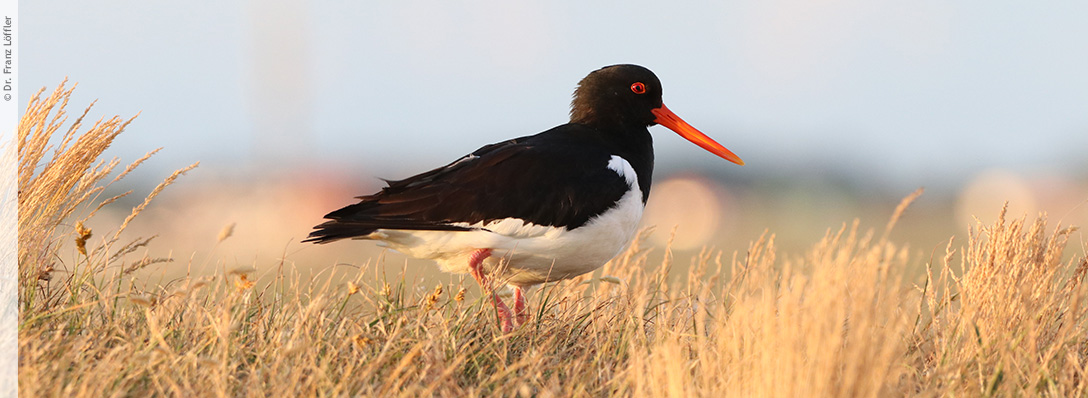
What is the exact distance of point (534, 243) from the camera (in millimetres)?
5020

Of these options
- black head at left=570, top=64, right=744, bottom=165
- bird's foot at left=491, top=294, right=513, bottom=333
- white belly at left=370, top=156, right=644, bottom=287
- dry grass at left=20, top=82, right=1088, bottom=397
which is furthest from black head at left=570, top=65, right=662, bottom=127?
bird's foot at left=491, top=294, right=513, bottom=333

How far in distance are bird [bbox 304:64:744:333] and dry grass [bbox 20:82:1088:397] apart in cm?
25

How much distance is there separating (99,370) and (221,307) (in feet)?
3.11

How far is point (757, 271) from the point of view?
4.80m

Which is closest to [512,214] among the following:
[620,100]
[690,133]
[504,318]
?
[504,318]

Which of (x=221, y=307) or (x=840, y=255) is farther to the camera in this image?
(x=221, y=307)

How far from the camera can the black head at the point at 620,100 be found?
5.89 metres

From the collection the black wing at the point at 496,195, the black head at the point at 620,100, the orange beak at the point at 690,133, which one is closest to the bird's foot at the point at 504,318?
the black wing at the point at 496,195

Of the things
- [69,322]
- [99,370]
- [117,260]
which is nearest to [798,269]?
[99,370]

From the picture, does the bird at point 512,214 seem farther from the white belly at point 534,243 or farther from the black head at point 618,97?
the black head at point 618,97

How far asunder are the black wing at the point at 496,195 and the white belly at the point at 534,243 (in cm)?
5

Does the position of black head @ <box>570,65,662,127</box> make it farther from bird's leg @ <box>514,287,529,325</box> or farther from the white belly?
bird's leg @ <box>514,287,529,325</box>

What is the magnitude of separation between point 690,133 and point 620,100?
2.12 feet

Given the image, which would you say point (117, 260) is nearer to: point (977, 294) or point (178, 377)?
point (178, 377)
